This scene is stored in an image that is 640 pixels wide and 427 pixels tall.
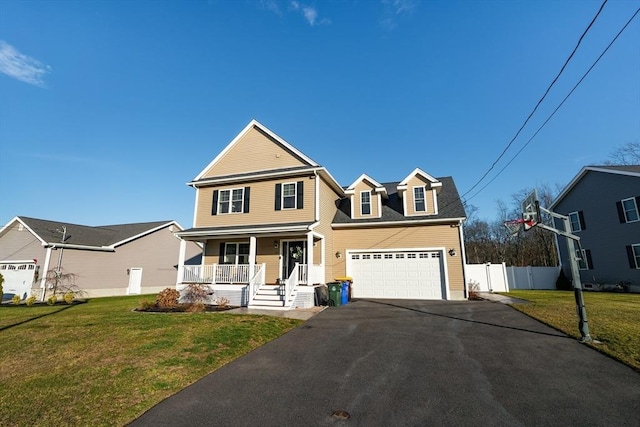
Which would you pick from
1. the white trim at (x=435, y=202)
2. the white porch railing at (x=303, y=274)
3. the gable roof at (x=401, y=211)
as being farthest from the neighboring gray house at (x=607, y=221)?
the white porch railing at (x=303, y=274)

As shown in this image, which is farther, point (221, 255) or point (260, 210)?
point (221, 255)

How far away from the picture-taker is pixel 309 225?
12.9m

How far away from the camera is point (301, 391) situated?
445 centimetres

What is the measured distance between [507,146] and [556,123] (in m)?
2.20

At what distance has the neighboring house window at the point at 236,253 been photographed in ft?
50.5

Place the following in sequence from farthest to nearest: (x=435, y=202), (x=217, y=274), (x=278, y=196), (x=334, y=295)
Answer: (x=435, y=202), (x=278, y=196), (x=217, y=274), (x=334, y=295)

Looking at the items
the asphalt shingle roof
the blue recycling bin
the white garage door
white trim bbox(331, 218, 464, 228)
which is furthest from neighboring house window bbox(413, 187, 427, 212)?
the asphalt shingle roof

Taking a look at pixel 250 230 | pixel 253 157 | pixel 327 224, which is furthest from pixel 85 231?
pixel 327 224

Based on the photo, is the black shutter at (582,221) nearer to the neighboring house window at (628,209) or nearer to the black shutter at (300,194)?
the neighboring house window at (628,209)

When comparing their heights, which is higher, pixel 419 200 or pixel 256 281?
pixel 419 200

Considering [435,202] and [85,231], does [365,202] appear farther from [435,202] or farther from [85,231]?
[85,231]

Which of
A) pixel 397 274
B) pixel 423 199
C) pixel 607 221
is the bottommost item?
pixel 397 274

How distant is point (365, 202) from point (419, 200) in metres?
3.06

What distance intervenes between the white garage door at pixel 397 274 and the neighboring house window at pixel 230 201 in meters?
6.67
